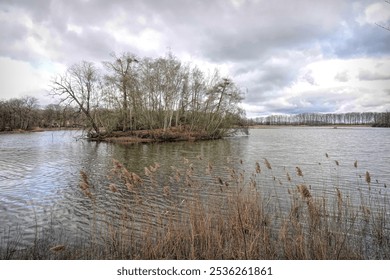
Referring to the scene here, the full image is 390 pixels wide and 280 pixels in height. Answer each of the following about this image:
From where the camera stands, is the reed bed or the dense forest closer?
the reed bed

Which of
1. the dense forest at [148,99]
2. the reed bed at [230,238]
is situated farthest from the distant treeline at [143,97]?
the reed bed at [230,238]

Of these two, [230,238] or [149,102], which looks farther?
[149,102]

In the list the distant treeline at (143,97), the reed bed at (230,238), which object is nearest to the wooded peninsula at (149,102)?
the distant treeline at (143,97)

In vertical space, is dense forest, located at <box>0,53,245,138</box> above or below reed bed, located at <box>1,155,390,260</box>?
above

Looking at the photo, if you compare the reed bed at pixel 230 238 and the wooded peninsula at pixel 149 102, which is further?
the wooded peninsula at pixel 149 102

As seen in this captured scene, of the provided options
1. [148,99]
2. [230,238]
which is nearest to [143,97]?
[148,99]

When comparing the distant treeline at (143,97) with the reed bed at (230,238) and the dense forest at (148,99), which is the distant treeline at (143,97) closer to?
the dense forest at (148,99)

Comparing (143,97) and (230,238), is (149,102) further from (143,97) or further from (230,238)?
(230,238)

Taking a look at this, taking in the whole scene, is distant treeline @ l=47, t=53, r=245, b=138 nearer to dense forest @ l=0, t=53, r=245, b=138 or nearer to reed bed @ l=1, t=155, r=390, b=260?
dense forest @ l=0, t=53, r=245, b=138

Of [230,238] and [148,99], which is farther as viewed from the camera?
[148,99]

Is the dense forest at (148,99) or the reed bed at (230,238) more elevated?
the dense forest at (148,99)

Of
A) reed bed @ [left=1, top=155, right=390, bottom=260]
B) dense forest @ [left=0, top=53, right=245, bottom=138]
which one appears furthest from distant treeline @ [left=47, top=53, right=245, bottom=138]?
reed bed @ [left=1, top=155, right=390, bottom=260]

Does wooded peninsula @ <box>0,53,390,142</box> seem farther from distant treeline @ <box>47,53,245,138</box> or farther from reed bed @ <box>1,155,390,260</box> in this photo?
reed bed @ <box>1,155,390,260</box>
